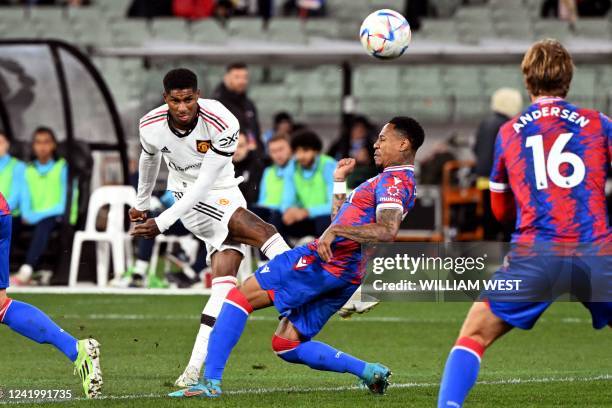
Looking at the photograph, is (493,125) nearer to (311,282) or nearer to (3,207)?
(311,282)

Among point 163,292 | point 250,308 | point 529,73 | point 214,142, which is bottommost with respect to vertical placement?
point 163,292

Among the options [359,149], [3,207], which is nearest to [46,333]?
[3,207]

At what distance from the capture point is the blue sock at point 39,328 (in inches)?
303

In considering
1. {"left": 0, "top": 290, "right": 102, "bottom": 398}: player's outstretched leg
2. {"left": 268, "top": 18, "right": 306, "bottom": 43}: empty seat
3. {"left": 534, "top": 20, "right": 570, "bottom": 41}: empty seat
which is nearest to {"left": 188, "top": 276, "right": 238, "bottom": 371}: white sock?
{"left": 0, "top": 290, "right": 102, "bottom": 398}: player's outstretched leg

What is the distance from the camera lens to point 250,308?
300 inches

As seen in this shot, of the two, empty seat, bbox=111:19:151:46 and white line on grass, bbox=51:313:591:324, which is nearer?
white line on grass, bbox=51:313:591:324

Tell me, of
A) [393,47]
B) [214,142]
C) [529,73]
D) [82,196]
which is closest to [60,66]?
[82,196]

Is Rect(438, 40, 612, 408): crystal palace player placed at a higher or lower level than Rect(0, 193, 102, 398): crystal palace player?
higher

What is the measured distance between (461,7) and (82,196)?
13538 millimetres

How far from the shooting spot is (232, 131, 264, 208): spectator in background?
15.7m

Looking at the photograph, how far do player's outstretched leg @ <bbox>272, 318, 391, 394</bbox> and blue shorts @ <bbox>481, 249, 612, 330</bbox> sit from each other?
1931 millimetres

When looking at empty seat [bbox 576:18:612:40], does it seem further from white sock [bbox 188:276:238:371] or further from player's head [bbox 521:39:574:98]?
player's head [bbox 521:39:574:98]

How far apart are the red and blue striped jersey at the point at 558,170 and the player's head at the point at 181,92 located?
269 cm

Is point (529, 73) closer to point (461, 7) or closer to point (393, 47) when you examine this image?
point (393, 47)
